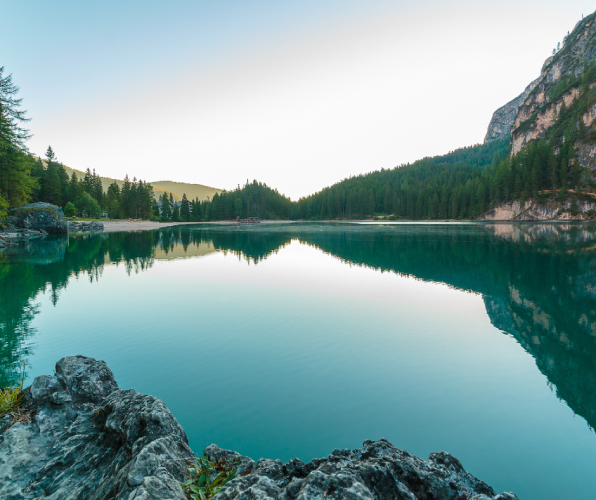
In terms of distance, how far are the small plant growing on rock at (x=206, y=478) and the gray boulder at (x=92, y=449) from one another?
0.16 meters

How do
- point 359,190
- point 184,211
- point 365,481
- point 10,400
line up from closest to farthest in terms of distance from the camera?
point 365,481 < point 10,400 < point 184,211 < point 359,190

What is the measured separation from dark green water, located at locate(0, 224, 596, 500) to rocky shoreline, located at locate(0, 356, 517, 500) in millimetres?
2048

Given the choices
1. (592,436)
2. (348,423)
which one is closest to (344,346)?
(348,423)

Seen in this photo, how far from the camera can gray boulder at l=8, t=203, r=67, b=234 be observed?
4691cm

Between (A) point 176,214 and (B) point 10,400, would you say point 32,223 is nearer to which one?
(B) point 10,400

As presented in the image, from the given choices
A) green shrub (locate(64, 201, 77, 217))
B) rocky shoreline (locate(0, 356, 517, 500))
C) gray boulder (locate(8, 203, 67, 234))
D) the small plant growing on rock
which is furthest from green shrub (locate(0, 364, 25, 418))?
green shrub (locate(64, 201, 77, 217))

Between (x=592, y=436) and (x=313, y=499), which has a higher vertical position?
(x=313, y=499)

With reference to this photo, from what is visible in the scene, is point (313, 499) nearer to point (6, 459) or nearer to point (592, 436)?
point (6, 459)

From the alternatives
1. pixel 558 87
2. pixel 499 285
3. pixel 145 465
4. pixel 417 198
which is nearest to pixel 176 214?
pixel 417 198

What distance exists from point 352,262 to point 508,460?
23387mm

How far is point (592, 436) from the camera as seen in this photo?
6363mm

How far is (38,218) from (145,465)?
61434 millimetres

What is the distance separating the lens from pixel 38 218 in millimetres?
49656

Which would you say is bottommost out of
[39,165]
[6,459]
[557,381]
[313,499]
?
[557,381]
